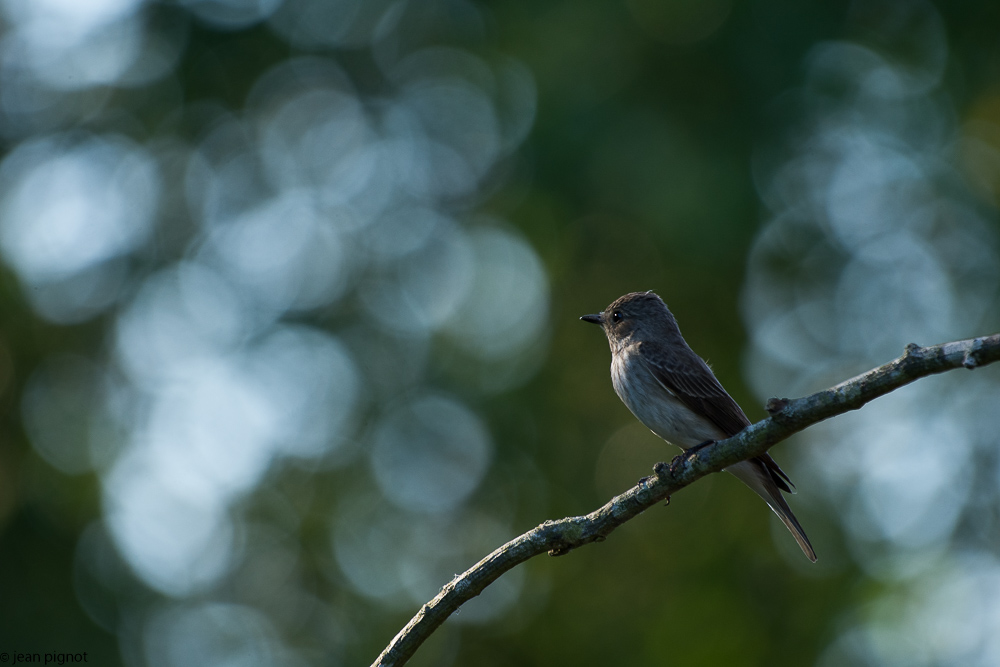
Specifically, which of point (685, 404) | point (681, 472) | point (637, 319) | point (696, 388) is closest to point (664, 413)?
point (685, 404)

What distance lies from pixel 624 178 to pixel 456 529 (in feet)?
23.2

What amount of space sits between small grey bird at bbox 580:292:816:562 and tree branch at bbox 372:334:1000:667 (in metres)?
2.23

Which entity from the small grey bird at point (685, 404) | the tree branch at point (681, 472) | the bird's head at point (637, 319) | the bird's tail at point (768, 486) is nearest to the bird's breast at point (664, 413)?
the small grey bird at point (685, 404)

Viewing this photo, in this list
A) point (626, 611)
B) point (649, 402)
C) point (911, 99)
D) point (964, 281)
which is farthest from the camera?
point (911, 99)

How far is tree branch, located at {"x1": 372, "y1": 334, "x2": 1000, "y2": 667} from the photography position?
3.50 m

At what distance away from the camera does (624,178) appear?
1486cm

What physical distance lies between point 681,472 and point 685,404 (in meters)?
2.67

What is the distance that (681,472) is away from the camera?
4473 mm

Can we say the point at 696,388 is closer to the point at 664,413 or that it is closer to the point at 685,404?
the point at 685,404

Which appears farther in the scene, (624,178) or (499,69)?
(499,69)

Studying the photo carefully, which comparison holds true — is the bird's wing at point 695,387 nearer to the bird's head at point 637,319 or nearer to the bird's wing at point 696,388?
the bird's wing at point 696,388

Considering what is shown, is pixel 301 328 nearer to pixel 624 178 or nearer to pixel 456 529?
pixel 456 529

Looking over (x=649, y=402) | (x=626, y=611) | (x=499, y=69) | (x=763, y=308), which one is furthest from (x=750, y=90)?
(x=649, y=402)

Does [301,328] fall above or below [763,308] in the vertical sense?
above
